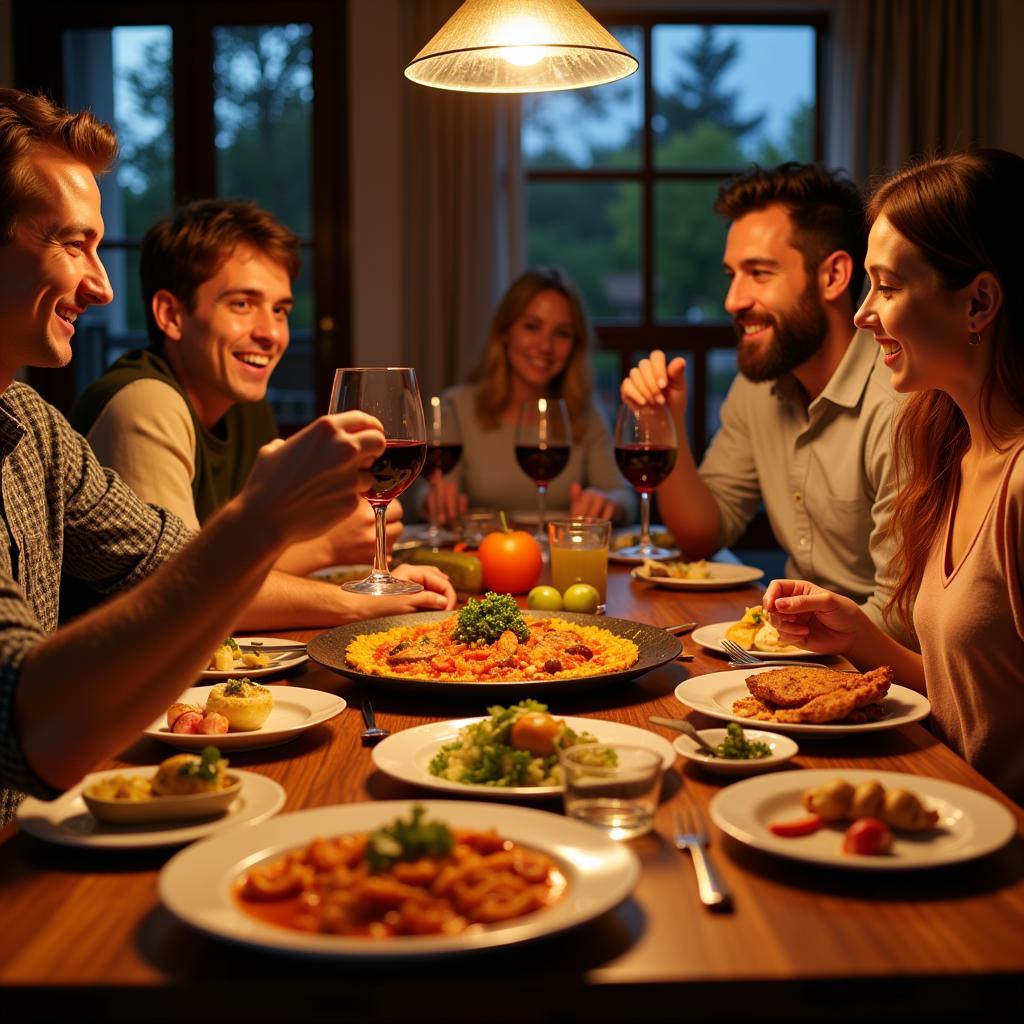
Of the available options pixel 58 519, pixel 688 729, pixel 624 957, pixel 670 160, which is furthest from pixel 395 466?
pixel 670 160

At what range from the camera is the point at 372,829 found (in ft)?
3.47

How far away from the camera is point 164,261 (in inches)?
112

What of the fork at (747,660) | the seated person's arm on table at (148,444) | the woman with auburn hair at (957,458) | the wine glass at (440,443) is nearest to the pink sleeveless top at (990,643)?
the woman with auburn hair at (957,458)

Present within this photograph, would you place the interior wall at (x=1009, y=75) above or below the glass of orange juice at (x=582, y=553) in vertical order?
above

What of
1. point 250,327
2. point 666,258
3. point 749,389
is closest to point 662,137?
point 666,258

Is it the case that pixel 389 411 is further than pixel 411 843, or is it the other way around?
pixel 389 411

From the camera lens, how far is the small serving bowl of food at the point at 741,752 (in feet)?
4.12

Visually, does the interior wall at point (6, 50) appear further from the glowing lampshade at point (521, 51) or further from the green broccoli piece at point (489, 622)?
the green broccoli piece at point (489, 622)

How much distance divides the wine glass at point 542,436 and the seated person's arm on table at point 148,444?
28.6 inches

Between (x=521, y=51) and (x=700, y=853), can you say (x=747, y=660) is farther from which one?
(x=521, y=51)

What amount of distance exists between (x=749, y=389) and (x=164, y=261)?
1.50m

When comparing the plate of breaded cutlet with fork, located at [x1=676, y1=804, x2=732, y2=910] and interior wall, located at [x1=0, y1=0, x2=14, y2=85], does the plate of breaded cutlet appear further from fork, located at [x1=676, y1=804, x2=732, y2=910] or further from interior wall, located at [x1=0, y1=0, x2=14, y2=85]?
interior wall, located at [x1=0, y1=0, x2=14, y2=85]

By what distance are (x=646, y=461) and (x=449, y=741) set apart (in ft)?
4.21

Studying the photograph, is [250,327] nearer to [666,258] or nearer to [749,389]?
[749,389]
